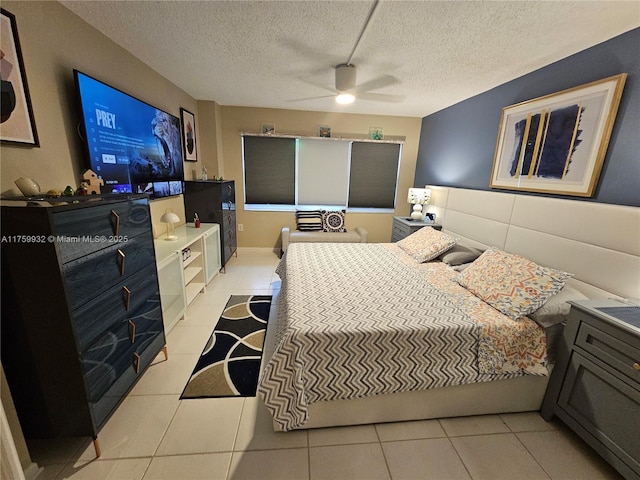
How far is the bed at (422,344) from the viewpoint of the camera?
1441 mm

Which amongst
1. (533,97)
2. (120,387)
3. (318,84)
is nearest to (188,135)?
(318,84)

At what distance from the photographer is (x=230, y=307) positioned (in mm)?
2848

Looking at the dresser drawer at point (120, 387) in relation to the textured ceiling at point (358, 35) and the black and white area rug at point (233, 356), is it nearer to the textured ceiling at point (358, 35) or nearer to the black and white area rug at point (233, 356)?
the black and white area rug at point (233, 356)

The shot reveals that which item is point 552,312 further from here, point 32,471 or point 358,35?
point 32,471

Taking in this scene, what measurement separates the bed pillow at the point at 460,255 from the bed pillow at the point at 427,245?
0.22 ft

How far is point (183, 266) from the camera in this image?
2553 mm

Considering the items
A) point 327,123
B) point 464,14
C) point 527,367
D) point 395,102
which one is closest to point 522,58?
point 464,14

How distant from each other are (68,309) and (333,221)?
3.72m

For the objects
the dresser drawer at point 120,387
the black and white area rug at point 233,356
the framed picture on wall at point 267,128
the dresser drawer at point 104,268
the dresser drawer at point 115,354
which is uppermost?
the framed picture on wall at point 267,128

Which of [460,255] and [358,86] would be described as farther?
[358,86]

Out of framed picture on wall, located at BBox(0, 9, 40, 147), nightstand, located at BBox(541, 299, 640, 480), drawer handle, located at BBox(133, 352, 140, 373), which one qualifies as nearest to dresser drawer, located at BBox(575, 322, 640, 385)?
nightstand, located at BBox(541, 299, 640, 480)

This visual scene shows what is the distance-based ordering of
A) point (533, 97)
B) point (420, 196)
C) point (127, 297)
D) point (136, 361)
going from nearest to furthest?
point (127, 297), point (136, 361), point (533, 97), point (420, 196)

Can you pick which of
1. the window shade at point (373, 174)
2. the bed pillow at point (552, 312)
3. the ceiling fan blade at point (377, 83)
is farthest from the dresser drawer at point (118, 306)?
the window shade at point (373, 174)

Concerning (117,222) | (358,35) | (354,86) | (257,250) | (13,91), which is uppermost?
(358,35)
